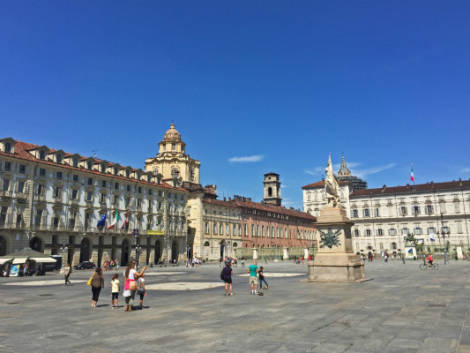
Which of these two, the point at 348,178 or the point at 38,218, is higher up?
the point at 348,178

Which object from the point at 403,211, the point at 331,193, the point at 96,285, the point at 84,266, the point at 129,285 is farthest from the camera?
the point at 403,211

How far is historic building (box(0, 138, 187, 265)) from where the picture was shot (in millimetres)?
51906

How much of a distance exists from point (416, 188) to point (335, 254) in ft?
327

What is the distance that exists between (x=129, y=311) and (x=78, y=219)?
5079cm

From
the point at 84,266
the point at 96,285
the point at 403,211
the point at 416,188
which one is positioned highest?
the point at 416,188

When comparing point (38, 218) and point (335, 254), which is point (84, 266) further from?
point (335, 254)

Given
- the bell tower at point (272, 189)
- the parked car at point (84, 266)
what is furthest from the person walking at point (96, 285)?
the bell tower at point (272, 189)

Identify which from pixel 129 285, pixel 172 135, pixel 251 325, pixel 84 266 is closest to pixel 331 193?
pixel 129 285

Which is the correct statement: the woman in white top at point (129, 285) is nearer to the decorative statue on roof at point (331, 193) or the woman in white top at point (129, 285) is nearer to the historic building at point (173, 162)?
the decorative statue on roof at point (331, 193)

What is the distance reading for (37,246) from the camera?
54531 millimetres

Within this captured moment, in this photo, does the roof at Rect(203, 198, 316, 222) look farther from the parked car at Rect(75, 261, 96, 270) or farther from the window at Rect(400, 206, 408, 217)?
the parked car at Rect(75, 261, 96, 270)

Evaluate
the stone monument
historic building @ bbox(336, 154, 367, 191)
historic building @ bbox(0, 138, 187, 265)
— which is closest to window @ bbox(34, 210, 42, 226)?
historic building @ bbox(0, 138, 187, 265)

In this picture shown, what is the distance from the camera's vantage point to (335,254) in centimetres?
2317

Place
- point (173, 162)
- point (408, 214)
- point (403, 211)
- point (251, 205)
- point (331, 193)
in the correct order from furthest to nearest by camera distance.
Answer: point (403, 211) < point (408, 214) < point (251, 205) < point (173, 162) < point (331, 193)
